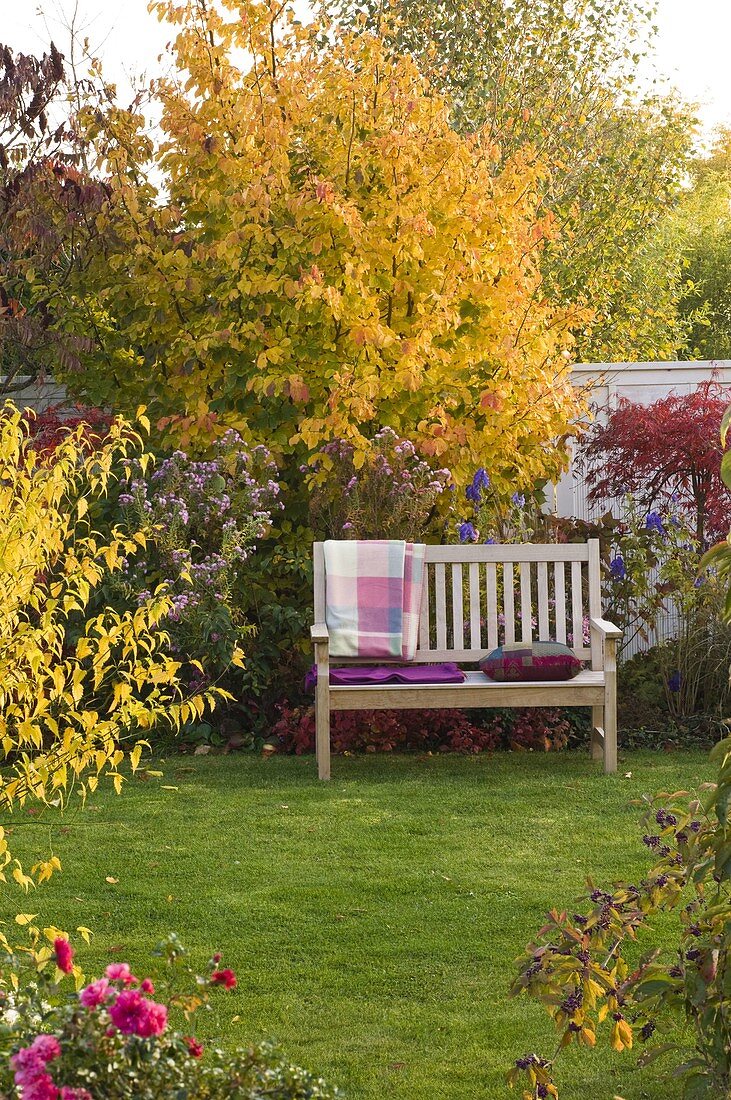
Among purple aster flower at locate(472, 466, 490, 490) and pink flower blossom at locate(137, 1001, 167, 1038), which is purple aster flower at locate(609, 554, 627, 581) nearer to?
purple aster flower at locate(472, 466, 490, 490)

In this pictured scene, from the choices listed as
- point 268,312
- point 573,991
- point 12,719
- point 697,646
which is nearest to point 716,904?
point 573,991

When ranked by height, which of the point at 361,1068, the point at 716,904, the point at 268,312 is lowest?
the point at 361,1068

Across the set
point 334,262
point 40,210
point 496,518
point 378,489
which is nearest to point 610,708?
point 496,518

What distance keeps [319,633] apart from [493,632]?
37.1 inches

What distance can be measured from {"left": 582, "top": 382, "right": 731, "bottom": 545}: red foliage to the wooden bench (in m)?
0.70

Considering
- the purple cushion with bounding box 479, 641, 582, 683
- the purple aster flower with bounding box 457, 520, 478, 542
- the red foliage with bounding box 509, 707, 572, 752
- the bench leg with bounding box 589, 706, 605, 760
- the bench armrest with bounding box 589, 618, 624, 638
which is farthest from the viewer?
the purple aster flower with bounding box 457, 520, 478, 542

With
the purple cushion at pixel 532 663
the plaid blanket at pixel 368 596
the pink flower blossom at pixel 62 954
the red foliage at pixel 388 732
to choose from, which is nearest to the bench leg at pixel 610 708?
the purple cushion at pixel 532 663

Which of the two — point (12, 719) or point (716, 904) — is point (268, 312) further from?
point (716, 904)

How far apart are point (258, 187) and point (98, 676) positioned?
4.17 meters

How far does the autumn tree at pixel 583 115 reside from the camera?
522 inches

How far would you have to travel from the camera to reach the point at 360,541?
230 inches

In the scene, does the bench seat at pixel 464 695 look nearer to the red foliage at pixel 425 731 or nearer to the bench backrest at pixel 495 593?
the bench backrest at pixel 495 593

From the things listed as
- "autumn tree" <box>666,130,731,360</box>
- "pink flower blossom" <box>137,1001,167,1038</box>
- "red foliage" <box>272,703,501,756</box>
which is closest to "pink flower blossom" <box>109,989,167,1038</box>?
"pink flower blossom" <box>137,1001,167,1038</box>

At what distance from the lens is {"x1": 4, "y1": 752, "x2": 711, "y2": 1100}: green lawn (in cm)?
273
